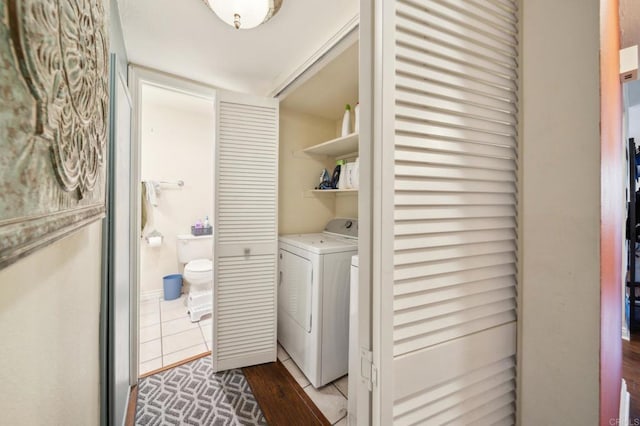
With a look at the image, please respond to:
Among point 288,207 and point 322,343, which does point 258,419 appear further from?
point 288,207

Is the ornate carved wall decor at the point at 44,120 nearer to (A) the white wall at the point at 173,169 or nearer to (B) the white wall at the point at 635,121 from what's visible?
(A) the white wall at the point at 173,169

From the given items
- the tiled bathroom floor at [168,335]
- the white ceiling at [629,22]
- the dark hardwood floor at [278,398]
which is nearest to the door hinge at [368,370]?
the dark hardwood floor at [278,398]

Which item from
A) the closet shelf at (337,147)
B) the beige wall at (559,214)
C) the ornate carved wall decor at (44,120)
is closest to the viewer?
the ornate carved wall decor at (44,120)

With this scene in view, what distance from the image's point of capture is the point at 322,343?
167 centimetres

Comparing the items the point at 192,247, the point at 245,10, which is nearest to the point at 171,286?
the point at 192,247

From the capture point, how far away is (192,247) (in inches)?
126

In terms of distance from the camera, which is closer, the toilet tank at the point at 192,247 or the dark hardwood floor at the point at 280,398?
the dark hardwood floor at the point at 280,398

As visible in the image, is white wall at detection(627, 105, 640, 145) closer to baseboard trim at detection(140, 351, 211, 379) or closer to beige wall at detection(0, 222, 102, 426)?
beige wall at detection(0, 222, 102, 426)

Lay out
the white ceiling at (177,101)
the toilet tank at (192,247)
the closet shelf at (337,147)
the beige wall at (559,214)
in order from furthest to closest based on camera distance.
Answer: the toilet tank at (192,247), the white ceiling at (177,101), the closet shelf at (337,147), the beige wall at (559,214)

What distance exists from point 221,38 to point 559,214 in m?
1.89

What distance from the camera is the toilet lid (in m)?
2.80

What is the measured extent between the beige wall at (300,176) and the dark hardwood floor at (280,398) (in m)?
1.18

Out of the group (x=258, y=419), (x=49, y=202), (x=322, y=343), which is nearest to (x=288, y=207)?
(x=322, y=343)

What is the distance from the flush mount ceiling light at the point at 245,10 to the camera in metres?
1.10
